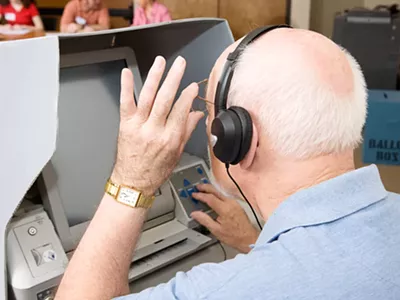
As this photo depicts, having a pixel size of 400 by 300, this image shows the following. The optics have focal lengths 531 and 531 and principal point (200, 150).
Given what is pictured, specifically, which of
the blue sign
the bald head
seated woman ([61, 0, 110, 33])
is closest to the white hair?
Answer: the bald head

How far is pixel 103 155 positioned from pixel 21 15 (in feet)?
10.4

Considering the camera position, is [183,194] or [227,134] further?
[183,194]

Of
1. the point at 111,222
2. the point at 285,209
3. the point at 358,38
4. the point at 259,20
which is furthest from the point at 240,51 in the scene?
the point at 259,20

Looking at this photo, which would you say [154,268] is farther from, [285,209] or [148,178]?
[285,209]

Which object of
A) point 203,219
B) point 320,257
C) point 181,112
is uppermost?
point 181,112

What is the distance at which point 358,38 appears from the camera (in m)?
3.59

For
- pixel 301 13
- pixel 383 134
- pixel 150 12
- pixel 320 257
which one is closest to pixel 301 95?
pixel 320 257

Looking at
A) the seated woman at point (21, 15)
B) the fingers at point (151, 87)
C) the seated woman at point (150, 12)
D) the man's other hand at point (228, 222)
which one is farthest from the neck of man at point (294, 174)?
the seated woman at point (21, 15)

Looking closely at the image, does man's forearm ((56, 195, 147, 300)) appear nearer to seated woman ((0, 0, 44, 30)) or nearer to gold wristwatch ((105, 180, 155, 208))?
gold wristwatch ((105, 180, 155, 208))

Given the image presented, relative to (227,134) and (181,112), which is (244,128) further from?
(181,112)

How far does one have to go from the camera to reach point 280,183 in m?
0.84

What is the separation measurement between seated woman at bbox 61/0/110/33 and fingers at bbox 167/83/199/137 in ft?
9.93

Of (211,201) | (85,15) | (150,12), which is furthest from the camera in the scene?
(85,15)

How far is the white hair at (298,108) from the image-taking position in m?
0.79
